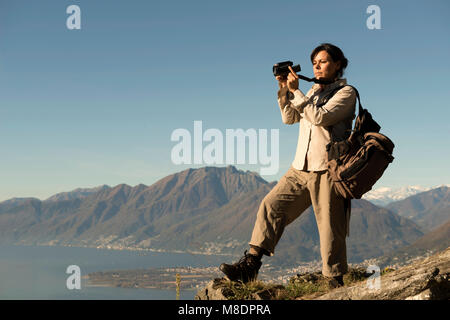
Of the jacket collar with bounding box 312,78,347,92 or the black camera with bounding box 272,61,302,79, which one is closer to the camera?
the black camera with bounding box 272,61,302,79

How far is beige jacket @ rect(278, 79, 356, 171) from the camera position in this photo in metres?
5.17

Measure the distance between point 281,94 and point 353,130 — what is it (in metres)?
1.09

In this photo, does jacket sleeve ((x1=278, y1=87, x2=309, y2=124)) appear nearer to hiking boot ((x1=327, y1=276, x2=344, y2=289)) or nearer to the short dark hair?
the short dark hair

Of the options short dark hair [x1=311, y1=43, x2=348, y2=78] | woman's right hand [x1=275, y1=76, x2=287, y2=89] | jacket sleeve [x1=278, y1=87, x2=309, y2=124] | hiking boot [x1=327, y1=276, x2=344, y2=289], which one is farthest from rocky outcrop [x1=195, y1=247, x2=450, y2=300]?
short dark hair [x1=311, y1=43, x2=348, y2=78]

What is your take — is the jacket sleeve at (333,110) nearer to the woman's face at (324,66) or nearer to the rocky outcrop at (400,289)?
the woman's face at (324,66)

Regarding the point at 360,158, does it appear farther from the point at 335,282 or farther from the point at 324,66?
the point at 335,282

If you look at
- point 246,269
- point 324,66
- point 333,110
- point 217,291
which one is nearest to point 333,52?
point 324,66

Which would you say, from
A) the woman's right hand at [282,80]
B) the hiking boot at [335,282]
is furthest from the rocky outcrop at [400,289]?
the woman's right hand at [282,80]

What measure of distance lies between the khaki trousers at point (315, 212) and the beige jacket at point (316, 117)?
0.63 feet

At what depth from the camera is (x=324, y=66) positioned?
5.60 meters

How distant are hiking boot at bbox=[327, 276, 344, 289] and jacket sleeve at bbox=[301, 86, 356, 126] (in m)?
2.07
